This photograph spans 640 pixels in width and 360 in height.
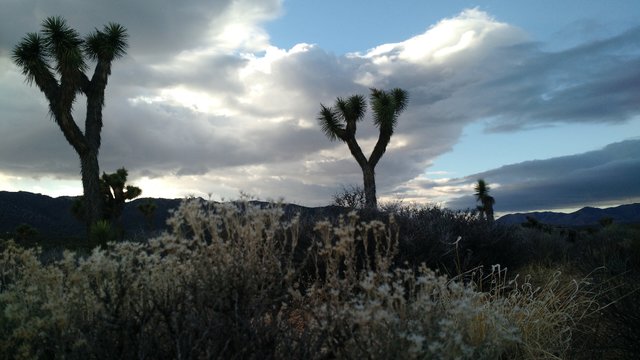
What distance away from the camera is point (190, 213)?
166 inches

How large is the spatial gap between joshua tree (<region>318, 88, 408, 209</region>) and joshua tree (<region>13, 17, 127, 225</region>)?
12.5 m

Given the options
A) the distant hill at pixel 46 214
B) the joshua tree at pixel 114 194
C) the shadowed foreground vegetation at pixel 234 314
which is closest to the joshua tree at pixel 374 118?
the joshua tree at pixel 114 194

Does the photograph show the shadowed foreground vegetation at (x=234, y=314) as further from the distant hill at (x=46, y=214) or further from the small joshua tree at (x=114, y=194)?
the distant hill at (x=46, y=214)

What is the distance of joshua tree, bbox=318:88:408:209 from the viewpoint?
99.3ft

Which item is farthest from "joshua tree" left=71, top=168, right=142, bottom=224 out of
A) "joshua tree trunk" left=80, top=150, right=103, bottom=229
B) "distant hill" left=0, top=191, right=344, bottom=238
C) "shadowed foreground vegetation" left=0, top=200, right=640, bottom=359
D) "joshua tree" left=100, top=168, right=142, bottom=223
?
"distant hill" left=0, top=191, right=344, bottom=238

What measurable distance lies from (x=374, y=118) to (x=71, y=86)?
1568 centimetres

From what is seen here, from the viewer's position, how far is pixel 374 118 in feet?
101

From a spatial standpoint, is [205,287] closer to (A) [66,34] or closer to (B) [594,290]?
(B) [594,290]

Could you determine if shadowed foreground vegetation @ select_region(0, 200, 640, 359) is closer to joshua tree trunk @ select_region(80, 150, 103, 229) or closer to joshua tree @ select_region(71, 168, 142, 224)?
joshua tree trunk @ select_region(80, 150, 103, 229)

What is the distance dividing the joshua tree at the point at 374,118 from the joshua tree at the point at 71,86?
12.5m

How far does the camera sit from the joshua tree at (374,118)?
30281 millimetres

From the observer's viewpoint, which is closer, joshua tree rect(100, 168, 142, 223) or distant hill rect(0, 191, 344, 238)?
joshua tree rect(100, 168, 142, 223)

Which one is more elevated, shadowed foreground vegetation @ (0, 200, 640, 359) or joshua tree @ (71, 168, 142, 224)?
joshua tree @ (71, 168, 142, 224)

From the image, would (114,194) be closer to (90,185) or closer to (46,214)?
(90,185)
